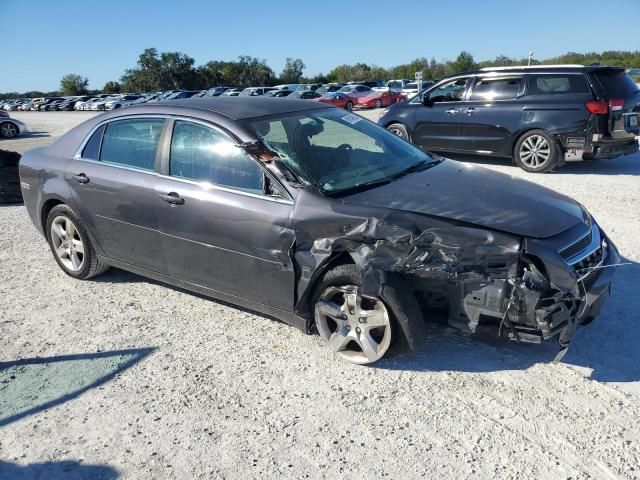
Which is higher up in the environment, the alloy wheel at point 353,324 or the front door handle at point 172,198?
the front door handle at point 172,198

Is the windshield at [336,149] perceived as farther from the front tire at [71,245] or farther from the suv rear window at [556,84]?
the suv rear window at [556,84]

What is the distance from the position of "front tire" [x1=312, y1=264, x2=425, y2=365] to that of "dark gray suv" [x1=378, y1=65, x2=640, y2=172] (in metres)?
6.58

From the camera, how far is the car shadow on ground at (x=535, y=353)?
10.5ft

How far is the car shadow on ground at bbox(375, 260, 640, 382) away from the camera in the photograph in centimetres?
319

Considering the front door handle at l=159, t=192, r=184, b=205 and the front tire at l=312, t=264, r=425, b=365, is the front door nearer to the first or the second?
the front door handle at l=159, t=192, r=184, b=205

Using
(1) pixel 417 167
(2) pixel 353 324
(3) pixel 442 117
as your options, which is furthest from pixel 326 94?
(2) pixel 353 324

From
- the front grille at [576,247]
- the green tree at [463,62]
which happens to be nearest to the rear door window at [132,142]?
the front grille at [576,247]

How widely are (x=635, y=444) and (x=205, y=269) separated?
2801mm

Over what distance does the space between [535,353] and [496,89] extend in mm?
7115

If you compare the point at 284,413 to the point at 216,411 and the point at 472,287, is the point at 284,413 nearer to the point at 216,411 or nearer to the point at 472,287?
the point at 216,411

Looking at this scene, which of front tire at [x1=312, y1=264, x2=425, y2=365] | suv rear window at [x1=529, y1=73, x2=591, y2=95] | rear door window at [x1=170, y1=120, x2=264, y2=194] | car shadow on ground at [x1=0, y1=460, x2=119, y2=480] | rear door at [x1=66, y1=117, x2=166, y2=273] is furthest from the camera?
suv rear window at [x1=529, y1=73, x2=591, y2=95]

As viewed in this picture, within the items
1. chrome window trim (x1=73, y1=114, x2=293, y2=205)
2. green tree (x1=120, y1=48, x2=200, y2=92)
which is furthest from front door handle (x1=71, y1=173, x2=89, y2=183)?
green tree (x1=120, y1=48, x2=200, y2=92)

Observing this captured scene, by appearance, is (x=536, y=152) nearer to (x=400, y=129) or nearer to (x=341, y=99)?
(x=400, y=129)

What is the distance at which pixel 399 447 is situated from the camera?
2.66 meters
